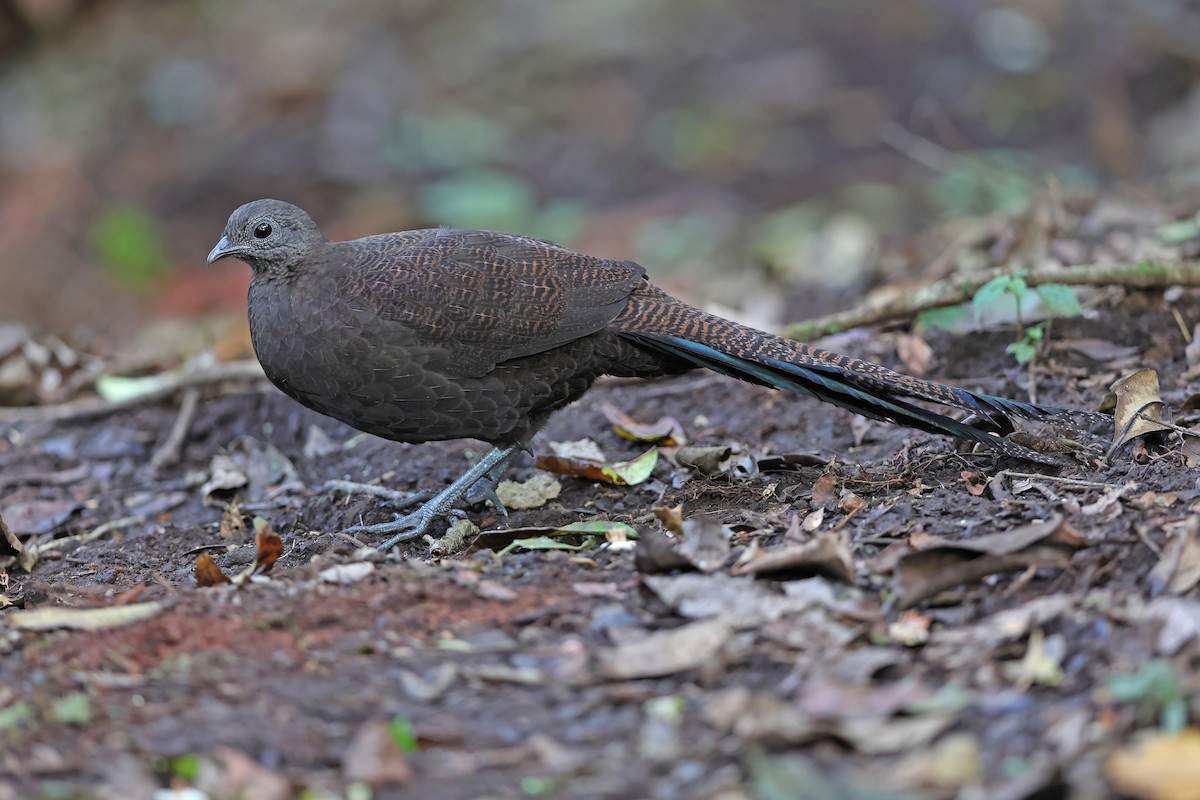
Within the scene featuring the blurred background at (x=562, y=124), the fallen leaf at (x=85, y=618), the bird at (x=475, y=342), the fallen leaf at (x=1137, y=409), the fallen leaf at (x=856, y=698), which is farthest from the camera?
the blurred background at (x=562, y=124)

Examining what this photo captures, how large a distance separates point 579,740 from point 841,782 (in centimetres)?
58

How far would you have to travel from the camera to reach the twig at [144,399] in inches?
250

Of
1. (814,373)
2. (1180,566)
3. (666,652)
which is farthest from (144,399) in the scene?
(1180,566)

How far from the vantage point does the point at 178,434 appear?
243 inches

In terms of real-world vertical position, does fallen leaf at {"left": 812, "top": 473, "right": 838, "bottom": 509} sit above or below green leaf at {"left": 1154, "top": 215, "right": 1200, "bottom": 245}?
below

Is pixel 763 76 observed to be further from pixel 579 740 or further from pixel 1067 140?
pixel 579 740

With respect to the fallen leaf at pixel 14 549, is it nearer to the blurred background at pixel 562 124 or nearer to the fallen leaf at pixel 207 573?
the fallen leaf at pixel 207 573

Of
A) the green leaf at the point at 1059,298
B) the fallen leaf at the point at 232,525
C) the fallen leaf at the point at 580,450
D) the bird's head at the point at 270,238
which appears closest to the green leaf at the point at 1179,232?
the green leaf at the point at 1059,298

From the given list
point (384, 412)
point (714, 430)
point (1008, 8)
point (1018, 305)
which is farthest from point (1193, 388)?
point (1008, 8)

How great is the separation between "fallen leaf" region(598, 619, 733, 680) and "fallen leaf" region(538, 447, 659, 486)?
189 cm

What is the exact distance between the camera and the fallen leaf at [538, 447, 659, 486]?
16.3 ft

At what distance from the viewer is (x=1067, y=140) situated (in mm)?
10938

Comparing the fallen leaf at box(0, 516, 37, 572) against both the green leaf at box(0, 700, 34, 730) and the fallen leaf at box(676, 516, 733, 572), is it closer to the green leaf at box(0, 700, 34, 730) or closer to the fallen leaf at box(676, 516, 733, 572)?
the green leaf at box(0, 700, 34, 730)

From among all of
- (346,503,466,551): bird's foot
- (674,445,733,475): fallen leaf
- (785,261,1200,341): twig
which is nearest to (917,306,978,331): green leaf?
(785,261,1200,341): twig
